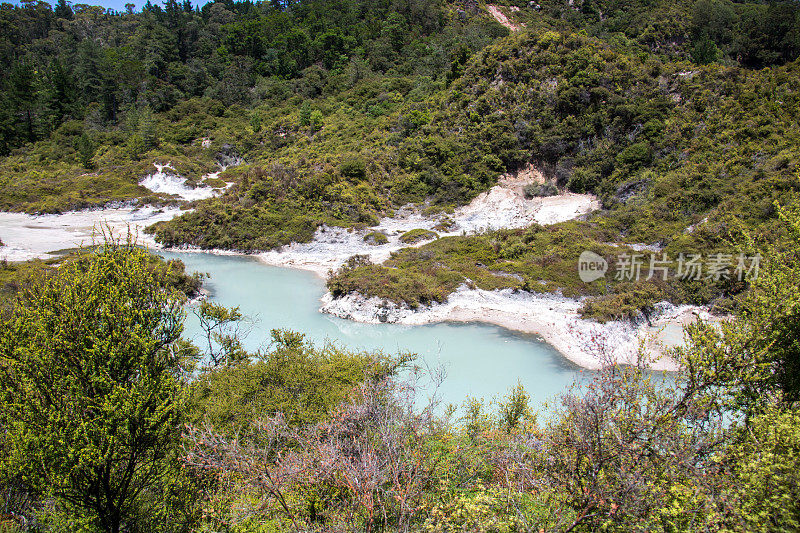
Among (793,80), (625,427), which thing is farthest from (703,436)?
(793,80)

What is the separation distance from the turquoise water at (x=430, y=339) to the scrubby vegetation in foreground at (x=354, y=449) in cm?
759

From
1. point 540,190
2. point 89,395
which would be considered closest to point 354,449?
point 89,395

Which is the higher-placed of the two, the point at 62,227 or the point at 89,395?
the point at 89,395

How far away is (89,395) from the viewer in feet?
26.2

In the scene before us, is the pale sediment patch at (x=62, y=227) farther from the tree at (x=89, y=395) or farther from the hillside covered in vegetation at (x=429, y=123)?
the tree at (x=89, y=395)

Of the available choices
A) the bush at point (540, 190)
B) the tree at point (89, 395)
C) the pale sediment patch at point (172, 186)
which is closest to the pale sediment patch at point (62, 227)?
the pale sediment patch at point (172, 186)

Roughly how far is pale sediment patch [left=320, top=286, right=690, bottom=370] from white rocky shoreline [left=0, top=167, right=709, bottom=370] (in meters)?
0.05

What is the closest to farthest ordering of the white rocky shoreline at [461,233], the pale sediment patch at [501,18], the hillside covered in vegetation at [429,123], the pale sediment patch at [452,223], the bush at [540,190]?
the white rocky shoreline at [461,233]
the hillside covered in vegetation at [429,123]
the pale sediment patch at [452,223]
the bush at [540,190]
the pale sediment patch at [501,18]

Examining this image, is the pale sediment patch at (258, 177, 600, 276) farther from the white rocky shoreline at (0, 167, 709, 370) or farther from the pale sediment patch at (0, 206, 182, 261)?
the pale sediment patch at (0, 206, 182, 261)

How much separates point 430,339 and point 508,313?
16.6ft

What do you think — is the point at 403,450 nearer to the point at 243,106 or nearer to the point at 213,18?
the point at 243,106

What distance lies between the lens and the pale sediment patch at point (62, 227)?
102ft

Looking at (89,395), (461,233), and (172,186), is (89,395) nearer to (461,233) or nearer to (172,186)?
(461,233)

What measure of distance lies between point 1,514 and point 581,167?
42920 mm
